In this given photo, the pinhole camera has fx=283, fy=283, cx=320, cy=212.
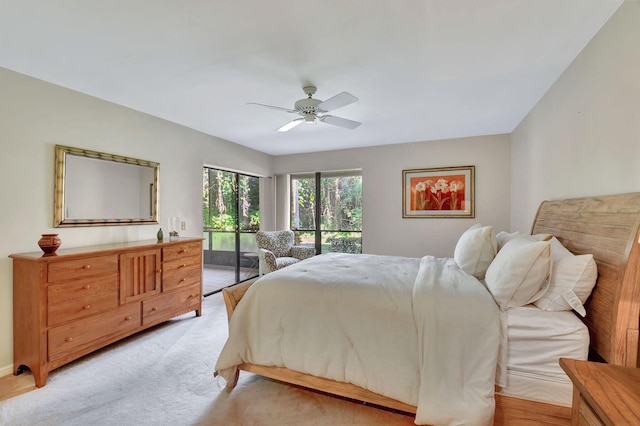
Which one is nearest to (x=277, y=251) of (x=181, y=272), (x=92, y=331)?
(x=181, y=272)

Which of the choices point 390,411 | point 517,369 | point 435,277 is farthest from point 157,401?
point 517,369

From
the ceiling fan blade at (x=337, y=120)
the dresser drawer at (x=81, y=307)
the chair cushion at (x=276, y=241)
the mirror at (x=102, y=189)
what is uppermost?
the ceiling fan blade at (x=337, y=120)

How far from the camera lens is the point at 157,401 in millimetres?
1935

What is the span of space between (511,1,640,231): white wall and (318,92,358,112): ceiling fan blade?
156cm

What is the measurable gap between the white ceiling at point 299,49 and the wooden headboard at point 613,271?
1.15 m

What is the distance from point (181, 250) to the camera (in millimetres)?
3254

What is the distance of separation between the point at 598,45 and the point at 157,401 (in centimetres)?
374

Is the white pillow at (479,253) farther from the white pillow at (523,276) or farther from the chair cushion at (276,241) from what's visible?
the chair cushion at (276,241)

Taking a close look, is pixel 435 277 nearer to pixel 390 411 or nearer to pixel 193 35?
pixel 390 411

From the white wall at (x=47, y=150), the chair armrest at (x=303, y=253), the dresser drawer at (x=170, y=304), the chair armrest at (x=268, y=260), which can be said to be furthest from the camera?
the chair armrest at (x=303, y=253)

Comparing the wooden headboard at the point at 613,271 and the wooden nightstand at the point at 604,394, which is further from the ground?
the wooden headboard at the point at 613,271

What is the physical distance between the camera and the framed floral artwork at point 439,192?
436 centimetres

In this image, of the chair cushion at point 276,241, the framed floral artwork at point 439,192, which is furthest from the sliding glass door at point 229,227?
the framed floral artwork at point 439,192

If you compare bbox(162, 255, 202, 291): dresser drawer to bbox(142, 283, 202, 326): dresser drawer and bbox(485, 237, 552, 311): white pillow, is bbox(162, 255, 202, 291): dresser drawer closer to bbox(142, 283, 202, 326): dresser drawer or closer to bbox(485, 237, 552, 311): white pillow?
bbox(142, 283, 202, 326): dresser drawer
